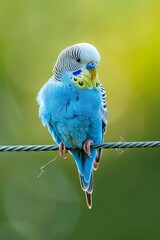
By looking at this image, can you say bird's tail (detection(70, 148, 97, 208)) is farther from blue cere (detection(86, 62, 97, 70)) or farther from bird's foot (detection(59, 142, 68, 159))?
blue cere (detection(86, 62, 97, 70))

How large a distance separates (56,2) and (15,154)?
454 centimetres

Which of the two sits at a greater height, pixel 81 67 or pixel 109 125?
pixel 109 125

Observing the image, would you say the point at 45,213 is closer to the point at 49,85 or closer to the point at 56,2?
the point at 56,2

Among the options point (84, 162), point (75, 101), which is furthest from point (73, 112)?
point (84, 162)

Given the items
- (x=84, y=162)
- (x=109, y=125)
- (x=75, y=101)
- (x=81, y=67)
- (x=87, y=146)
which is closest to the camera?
(x=75, y=101)

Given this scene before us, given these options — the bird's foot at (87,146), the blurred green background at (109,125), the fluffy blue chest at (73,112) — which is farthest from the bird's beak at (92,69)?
the blurred green background at (109,125)

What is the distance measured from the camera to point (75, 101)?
25.1ft

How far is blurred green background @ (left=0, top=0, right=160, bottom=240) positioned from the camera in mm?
13266

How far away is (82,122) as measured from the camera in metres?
7.77

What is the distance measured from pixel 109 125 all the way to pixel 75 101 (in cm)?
580

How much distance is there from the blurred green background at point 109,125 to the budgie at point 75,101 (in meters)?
4.85

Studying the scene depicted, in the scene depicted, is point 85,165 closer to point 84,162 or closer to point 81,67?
point 84,162

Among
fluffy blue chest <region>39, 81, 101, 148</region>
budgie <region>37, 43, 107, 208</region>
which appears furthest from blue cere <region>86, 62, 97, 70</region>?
fluffy blue chest <region>39, 81, 101, 148</region>

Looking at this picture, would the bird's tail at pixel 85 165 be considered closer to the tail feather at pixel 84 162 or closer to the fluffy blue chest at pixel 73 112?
the tail feather at pixel 84 162
